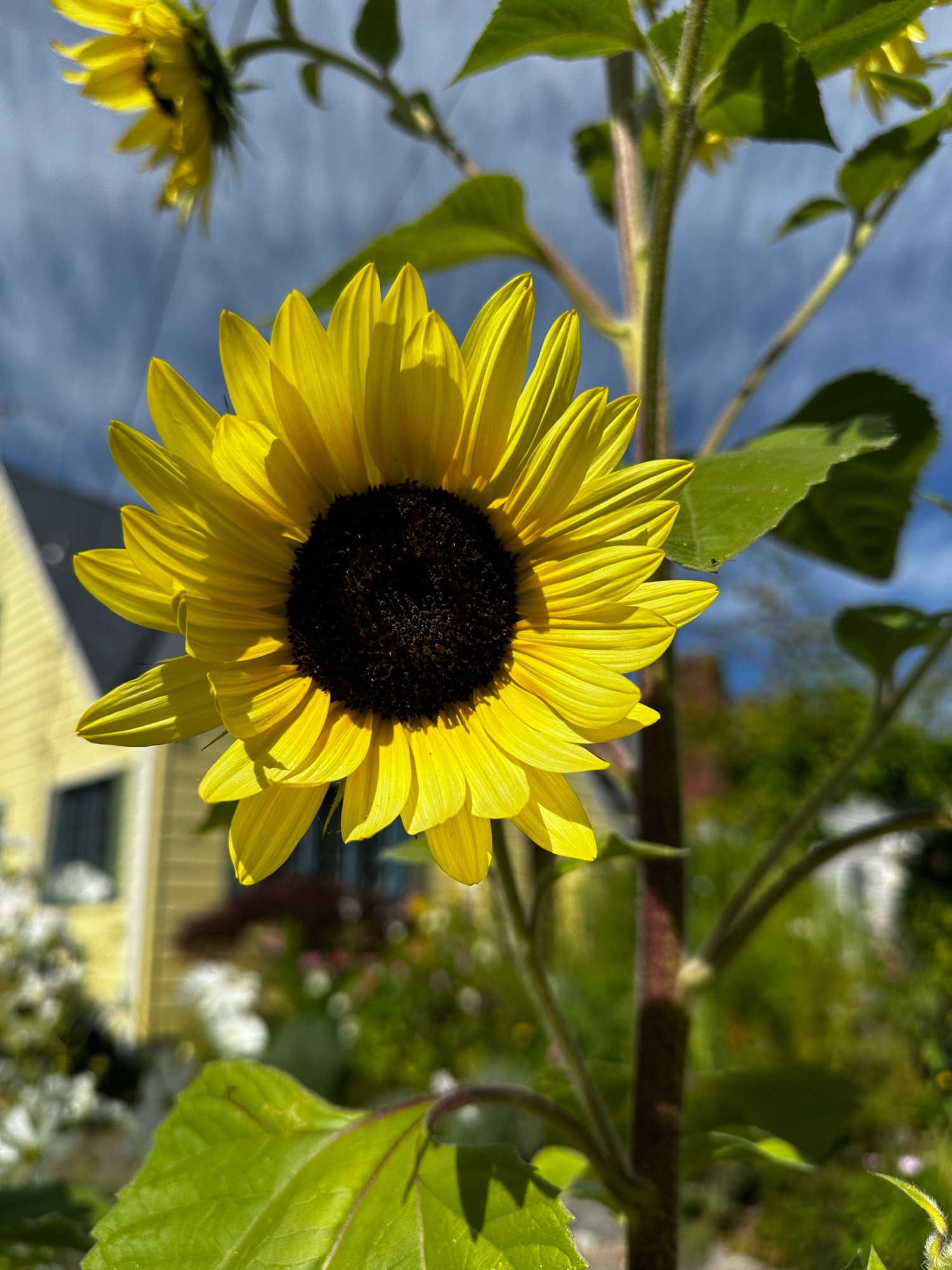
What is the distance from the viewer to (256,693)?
789mm

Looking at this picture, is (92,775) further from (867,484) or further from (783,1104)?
(867,484)

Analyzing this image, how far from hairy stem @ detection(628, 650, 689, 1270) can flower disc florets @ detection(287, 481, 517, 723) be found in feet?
0.71

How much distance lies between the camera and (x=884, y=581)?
1.22 meters

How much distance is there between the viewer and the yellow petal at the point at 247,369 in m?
0.72

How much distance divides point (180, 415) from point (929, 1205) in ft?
2.53

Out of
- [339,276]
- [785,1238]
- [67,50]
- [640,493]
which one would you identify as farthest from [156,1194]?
[785,1238]

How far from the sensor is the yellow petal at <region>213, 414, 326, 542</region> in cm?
75

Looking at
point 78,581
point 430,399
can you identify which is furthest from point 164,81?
point 78,581

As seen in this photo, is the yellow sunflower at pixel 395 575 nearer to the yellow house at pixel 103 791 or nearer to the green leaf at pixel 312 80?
the green leaf at pixel 312 80

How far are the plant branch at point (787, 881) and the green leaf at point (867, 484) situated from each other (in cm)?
33

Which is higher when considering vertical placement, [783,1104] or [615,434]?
[615,434]

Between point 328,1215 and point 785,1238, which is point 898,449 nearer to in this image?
point 328,1215

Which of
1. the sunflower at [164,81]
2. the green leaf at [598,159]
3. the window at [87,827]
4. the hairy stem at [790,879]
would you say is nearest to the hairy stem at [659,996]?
the hairy stem at [790,879]

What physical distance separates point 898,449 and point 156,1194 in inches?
43.1
